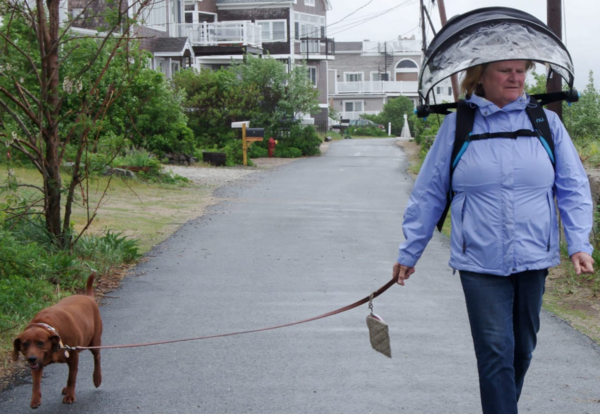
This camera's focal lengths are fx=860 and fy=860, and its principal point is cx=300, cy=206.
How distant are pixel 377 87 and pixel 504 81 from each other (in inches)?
3201

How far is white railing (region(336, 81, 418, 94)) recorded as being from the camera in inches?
3305

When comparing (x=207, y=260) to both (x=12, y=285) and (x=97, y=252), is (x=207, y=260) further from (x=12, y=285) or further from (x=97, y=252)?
(x=12, y=285)

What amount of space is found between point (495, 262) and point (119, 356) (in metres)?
3.38

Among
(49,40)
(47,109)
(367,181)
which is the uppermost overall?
(49,40)

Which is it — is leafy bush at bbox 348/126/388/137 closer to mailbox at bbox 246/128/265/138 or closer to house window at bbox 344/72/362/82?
house window at bbox 344/72/362/82

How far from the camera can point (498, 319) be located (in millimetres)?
3988

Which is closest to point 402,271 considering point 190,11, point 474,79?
point 474,79

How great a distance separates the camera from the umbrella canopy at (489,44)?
13.8 ft

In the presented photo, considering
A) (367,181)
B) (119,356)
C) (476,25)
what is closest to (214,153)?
(367,181)

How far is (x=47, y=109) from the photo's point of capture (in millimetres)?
9273

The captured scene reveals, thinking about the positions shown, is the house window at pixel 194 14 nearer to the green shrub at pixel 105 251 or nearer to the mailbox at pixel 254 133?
the mailbox at pixel 254 133

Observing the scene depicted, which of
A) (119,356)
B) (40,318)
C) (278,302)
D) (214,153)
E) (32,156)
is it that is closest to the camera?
(40,318)

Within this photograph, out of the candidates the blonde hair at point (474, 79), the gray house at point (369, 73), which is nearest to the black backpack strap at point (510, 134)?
the blonde hair at point (474, 79)

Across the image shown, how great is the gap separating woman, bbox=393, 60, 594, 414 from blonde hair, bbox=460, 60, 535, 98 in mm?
56
